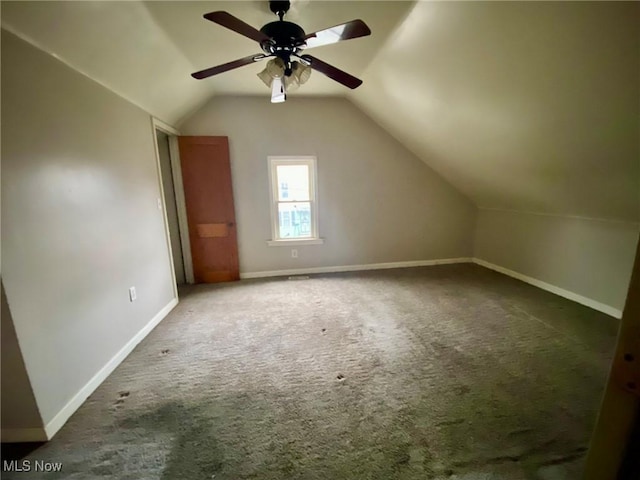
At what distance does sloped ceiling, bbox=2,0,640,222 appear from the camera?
1486 millimetres

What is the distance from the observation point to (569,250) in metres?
3.06

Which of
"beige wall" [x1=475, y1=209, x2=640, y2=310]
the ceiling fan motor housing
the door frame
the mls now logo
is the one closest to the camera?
the mls now logo

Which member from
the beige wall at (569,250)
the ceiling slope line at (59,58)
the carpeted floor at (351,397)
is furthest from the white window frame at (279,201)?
the beige wall at (569,250)

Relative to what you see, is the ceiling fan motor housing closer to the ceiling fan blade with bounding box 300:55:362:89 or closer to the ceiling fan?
the ceiling fan

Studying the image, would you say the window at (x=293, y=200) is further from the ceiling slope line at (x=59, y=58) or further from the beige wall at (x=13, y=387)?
the beige wall at (x=13, y=387)

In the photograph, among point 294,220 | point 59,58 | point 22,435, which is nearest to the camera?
point 22,435

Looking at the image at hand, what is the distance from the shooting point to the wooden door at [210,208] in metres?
3.63

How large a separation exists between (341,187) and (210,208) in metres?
1.88

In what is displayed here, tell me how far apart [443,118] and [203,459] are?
131 inches

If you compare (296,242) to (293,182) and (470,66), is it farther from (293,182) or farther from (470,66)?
(470,66)

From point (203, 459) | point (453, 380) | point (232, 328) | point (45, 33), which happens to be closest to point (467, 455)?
point (453, 380)

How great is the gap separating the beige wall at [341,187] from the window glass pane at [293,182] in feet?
0.68

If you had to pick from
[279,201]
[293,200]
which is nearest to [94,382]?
[279,201]

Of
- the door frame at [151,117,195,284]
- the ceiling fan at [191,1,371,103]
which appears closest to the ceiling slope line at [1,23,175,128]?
the ceiling fan at [191,1,371,103]
